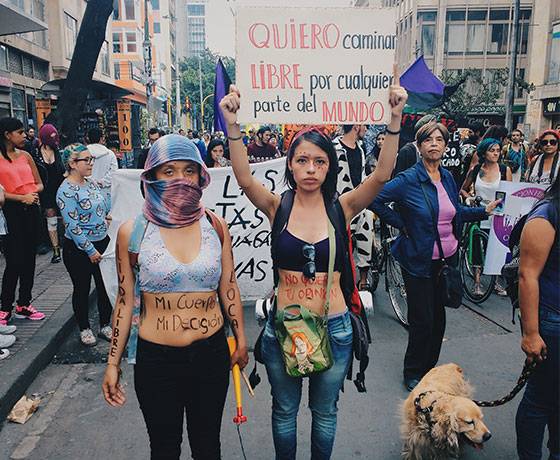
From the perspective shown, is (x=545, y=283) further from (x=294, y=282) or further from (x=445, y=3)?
(x=445, y=3)

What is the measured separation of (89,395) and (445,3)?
148 feet

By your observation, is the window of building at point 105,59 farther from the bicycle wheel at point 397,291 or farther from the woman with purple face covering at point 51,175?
the bicycle wheel at point 397,291

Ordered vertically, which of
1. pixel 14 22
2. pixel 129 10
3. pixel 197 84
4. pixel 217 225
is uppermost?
pixel 129 10

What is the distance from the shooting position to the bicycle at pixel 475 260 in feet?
21.4

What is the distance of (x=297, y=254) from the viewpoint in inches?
104

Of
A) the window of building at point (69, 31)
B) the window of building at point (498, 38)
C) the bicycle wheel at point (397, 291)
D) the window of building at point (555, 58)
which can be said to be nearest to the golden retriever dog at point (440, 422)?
the bicycle wheel at point (397, 291)

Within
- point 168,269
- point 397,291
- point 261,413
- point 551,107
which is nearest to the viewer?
point 168,269

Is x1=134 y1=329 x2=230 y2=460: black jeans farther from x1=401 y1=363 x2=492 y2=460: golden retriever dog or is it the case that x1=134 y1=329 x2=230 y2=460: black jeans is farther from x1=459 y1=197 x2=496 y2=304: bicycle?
x1=459 y1=197 x2=496 y2=304: bicycle

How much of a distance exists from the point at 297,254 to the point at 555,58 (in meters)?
32.3

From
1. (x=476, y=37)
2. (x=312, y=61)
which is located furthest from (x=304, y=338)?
(x=476, y=37)

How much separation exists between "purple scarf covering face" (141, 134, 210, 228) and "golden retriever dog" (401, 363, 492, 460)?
5.69 feet

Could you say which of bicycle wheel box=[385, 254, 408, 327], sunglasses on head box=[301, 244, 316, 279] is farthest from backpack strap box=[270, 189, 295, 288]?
bicycle wheel box=[385, 254, 408, 327]

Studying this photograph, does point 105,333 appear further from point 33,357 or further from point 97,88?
point 97,88

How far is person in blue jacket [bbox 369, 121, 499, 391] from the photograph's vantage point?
3973 mm
